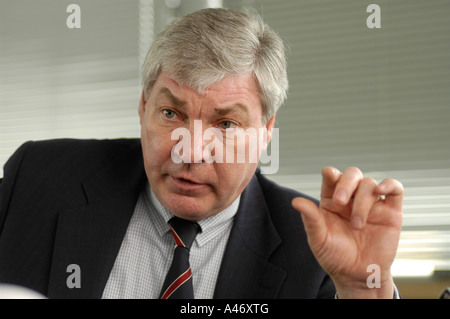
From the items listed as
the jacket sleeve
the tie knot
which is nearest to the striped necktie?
the tie knot

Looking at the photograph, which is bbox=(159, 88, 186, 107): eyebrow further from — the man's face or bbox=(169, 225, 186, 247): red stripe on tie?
bbox=(169, 225, 186, 247): red stripe on tie

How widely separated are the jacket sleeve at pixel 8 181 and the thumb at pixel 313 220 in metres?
0.93

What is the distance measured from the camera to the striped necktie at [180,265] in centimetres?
129

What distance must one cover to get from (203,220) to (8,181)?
2.03 ft

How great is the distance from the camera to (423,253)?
6.77 feet

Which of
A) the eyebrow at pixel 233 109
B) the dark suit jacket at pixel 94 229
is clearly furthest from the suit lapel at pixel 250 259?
the eyebrow at pixel 233 109

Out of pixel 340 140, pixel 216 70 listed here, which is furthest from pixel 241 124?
pixel 340 140

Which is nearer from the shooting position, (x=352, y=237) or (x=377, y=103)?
(x=352, y=237)

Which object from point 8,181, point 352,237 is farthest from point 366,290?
point 8,181

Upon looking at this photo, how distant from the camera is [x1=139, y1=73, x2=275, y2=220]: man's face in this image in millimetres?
1285

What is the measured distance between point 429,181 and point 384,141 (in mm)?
253

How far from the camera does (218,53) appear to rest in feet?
4.30

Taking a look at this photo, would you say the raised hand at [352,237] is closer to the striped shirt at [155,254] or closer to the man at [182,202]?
the man at [182,202]

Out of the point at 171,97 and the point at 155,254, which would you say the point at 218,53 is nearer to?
the point at 171,97
